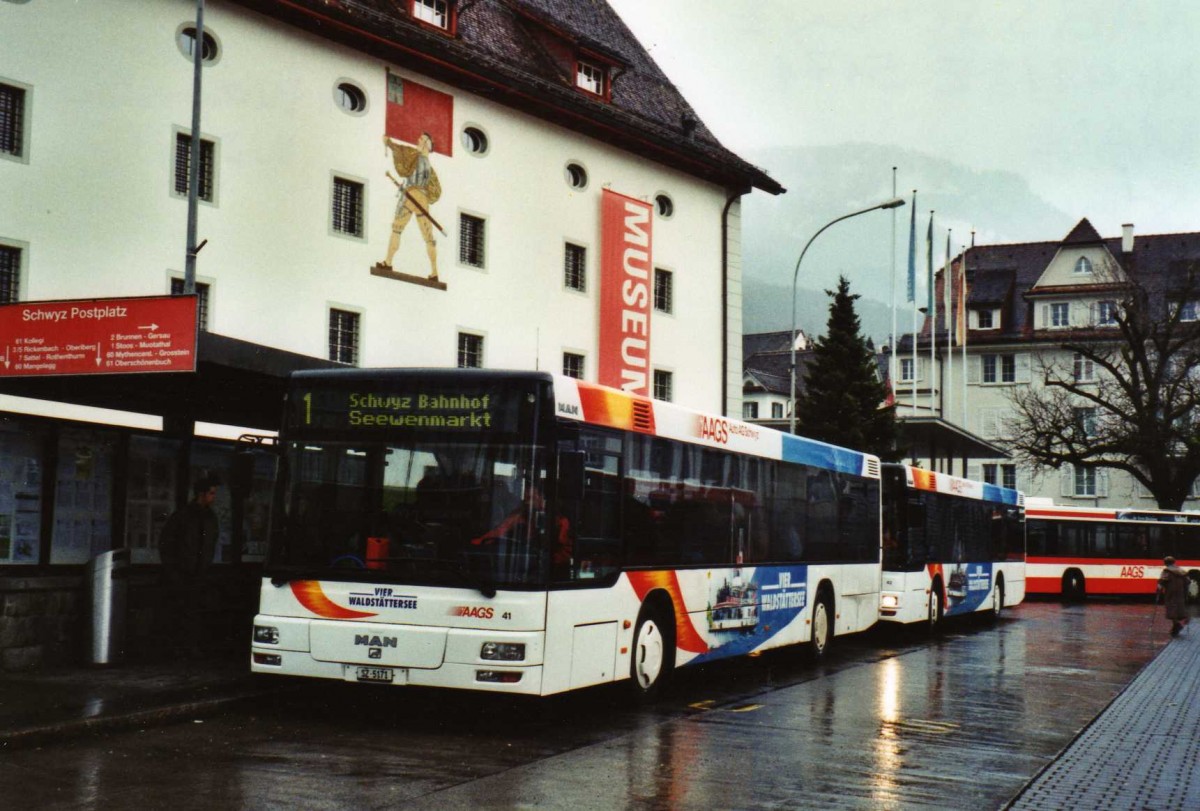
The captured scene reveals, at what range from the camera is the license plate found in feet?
37.4

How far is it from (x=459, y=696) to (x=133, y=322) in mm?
4637

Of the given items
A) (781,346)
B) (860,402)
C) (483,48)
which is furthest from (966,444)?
(781,346)

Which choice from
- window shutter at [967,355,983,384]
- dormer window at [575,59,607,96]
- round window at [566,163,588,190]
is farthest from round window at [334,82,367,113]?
window shutter at [967,355,983,384]

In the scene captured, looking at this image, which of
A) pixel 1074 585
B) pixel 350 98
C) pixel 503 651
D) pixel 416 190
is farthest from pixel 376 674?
pixel 1074 585

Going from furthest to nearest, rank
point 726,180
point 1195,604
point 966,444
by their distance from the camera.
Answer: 1. point 966,444
2. point 1195,604
3. point 726,180

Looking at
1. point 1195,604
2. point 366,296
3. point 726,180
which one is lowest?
point 1195,604

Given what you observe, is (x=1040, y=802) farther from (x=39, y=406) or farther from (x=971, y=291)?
(x=971, y=291)

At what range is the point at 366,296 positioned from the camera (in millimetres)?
27828

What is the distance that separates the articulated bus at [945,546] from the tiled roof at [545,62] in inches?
455

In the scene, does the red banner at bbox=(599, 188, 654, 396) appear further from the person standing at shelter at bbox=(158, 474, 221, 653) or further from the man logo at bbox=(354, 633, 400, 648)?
the man logo at bbox=(354, 633, 400, 648)

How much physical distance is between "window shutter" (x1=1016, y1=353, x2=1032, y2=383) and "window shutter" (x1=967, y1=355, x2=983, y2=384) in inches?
85.4

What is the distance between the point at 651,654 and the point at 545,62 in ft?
74.0

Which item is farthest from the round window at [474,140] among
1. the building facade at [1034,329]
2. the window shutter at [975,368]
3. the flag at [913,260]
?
the window shutter at [975,368]

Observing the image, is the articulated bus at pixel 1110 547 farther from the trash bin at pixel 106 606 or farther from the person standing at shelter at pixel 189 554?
the trash bin at pixel 106 606
